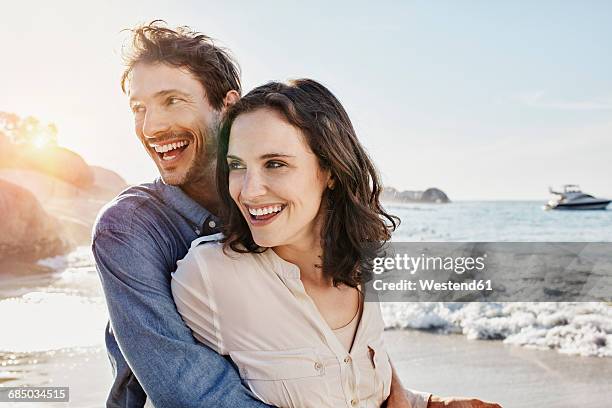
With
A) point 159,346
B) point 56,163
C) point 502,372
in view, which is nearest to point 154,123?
point 159,346

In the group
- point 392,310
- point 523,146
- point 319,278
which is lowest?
point 392,310

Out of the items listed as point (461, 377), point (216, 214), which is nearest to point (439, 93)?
point (461, 377)

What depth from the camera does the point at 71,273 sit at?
8.02 metres

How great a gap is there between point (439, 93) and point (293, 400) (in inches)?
677

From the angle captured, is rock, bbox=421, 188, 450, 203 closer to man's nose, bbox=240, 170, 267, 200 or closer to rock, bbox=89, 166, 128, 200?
rock, bbox=89, 166, 128, 200

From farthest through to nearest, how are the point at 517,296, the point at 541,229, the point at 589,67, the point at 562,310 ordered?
the point at 589,67 < the point at 541,229 < the point at 517,296 < the point at 562,310

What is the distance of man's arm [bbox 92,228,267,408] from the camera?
Result: 1.51m

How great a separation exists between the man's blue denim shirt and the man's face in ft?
0.70

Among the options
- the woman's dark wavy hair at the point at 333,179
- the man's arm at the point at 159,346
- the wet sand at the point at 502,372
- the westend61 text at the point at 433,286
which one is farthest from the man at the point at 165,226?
the westend61 text at the point at 433,286

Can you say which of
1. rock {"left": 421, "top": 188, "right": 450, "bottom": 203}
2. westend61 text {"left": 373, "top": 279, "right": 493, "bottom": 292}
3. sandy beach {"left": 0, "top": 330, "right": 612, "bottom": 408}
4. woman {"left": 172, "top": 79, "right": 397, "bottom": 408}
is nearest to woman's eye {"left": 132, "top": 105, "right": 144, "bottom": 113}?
woman {"left": 172, "top": 79, "right": 397, "bottom": 408}

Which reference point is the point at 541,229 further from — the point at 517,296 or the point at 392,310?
the point at 392,310

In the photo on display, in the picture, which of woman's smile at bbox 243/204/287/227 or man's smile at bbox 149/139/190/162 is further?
man's smile at bbox 149/139/190/162

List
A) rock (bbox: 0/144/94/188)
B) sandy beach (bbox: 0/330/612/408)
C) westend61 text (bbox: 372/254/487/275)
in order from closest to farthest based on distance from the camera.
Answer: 1. sandy beach (bbox: 0/330/612/408)
2. westend61 text (bbox: 372/254/487/275)
3. rock (bbox: 0/144/94/188)

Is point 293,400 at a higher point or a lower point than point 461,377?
higher
